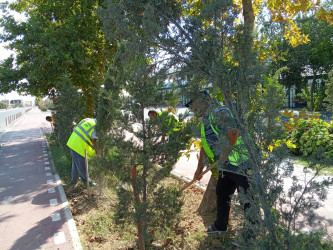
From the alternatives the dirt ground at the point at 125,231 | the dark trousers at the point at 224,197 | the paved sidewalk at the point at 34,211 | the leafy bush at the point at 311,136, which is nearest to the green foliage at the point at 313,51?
the leafy bush at the point at 311,136

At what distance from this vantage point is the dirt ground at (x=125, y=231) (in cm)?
363

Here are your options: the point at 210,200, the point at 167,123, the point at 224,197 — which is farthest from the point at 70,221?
the point at 167,123

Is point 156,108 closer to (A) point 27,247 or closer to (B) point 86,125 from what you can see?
(A) point 27,247

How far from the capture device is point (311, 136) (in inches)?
322

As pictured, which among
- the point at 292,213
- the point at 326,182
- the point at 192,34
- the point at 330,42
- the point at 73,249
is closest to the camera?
the point at 326,182

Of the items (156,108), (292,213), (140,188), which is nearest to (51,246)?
(140,188)

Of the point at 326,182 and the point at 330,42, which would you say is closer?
the point at 326,182

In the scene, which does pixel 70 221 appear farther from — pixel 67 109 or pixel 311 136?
pixel 311 136

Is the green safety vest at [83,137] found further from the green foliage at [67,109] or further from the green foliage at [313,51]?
the green foliage at [313,51]

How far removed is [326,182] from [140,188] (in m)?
1.86

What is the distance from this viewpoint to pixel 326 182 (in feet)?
6.53

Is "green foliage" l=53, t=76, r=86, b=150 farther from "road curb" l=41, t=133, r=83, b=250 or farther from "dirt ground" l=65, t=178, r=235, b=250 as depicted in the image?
"dirt ground" l=65, t=178, r=235, b=250

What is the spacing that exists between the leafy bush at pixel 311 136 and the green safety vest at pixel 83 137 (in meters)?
5.19

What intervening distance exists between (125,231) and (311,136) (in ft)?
21.1
